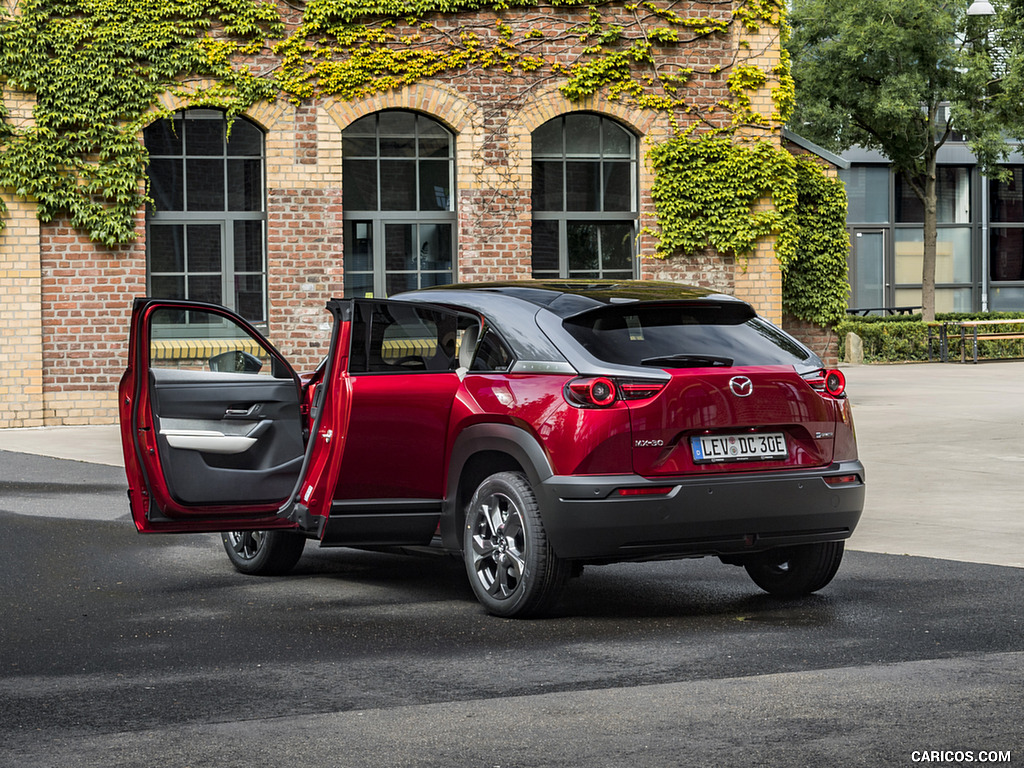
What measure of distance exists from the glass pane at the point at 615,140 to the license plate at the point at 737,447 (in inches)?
500

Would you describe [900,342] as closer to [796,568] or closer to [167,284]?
[167,284]

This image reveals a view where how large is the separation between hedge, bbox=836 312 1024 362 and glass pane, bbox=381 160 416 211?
12838 mm

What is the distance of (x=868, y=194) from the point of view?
40.5 meters

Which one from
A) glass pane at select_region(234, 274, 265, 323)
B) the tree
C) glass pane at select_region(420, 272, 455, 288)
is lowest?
glass pane at select_region(234, 274, 265, 323)

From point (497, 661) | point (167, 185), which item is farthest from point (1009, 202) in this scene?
point (497, 661)

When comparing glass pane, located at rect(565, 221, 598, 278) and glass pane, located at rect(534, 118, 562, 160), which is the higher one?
glass pane, located at rect(534, 118, 562, 160)

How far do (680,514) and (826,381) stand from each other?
102cm

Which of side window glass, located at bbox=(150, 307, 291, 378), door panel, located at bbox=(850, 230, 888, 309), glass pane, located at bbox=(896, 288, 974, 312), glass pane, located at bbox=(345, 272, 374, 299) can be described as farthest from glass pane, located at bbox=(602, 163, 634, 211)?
glass pane, located at bbox=(896, 288, 974, 312)

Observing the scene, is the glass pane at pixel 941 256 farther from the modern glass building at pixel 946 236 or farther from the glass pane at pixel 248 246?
the glass pane at pixel 248 246

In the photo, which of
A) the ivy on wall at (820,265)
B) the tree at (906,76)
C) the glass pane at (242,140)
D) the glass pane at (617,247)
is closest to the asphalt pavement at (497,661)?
the glass pane at (242,140)

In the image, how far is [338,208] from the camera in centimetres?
1797

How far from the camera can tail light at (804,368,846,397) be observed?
22.1 feet

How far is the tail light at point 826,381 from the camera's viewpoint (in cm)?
673

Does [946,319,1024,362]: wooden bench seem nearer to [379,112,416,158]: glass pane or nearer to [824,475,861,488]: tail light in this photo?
[379,112,416,158]: glass pane
